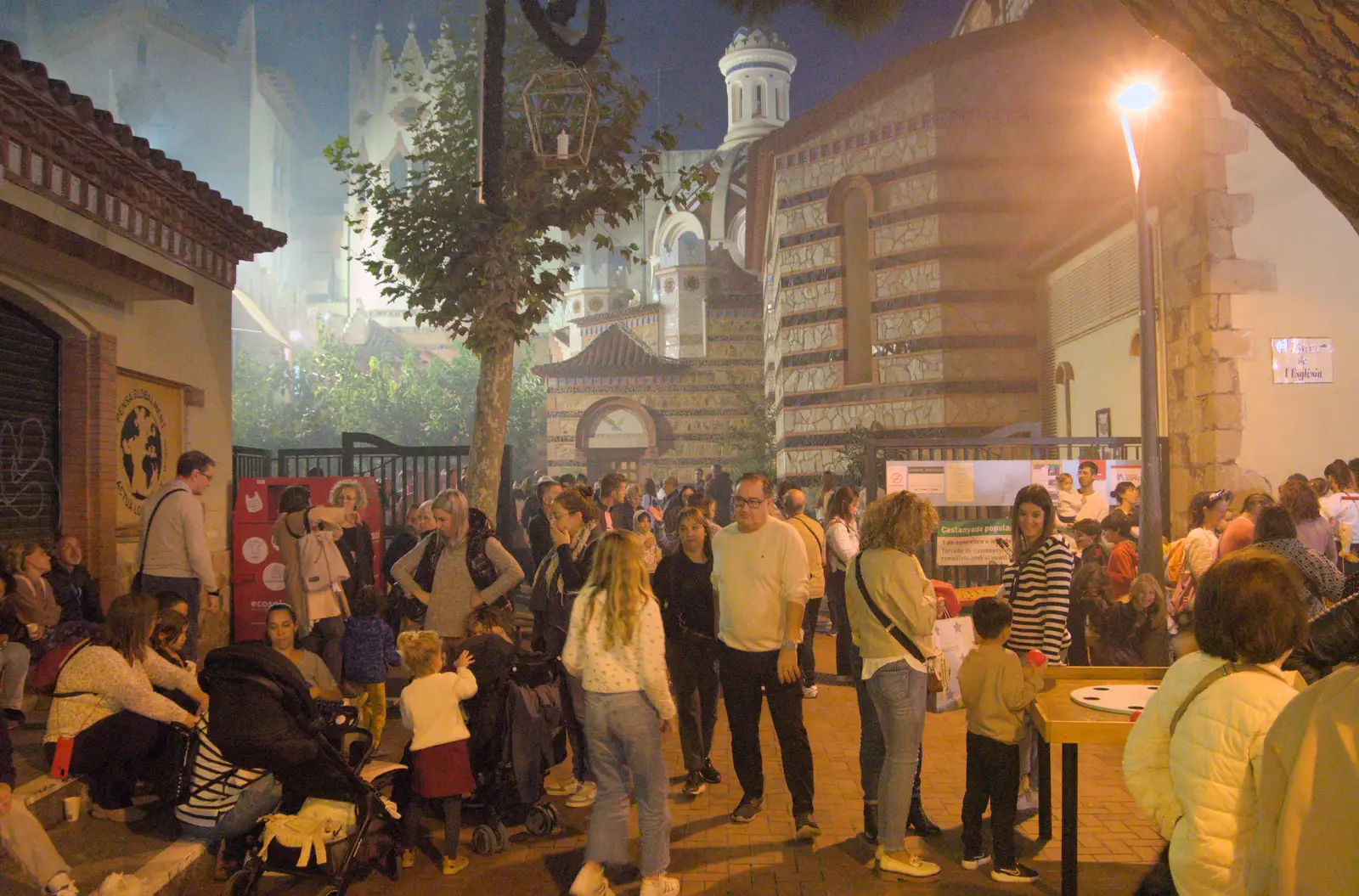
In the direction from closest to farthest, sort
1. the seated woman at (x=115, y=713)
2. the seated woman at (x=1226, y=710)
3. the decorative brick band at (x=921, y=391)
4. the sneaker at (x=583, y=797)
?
the seated woman at (x=1226, y=710)
the seated woman at (x=115, y=713)
the sneaker at (x=583, y=797)
the decorative brick band at (x=921, y=391)

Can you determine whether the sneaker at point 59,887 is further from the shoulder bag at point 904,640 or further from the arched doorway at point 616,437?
the arched doorway at point 616,437

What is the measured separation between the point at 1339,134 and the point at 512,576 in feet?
18.2

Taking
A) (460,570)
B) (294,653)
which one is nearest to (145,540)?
(294,653)

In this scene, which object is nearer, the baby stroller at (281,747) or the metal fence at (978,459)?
the baby stroller at (281,747)

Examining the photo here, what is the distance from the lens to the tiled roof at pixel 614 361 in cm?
4088

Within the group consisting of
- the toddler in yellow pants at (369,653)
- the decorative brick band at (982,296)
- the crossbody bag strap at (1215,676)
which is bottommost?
the toddler in yellow pants at (369,653)

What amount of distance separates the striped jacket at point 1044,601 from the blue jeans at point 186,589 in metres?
5.77

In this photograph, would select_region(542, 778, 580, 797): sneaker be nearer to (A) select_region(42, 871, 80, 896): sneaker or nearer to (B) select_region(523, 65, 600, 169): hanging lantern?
(A) select_region(42, 871, 80, 896): sneaker

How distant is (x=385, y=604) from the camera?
8.87 m

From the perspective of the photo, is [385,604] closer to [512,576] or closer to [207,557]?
[207,557]

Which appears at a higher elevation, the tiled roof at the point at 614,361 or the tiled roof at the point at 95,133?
the tiled roof at the point at 614,361

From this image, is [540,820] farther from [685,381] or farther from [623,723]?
[685,381]

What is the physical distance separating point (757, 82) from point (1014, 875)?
50971 millimetres

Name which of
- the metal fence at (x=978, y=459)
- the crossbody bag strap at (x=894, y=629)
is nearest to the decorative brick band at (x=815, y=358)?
the metal fence at (x=978, y=459)
